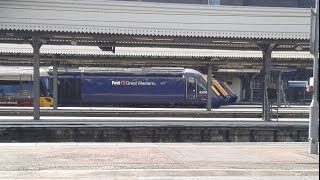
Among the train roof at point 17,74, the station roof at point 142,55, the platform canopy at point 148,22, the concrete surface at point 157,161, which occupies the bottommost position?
the concrete surface at point 157,161

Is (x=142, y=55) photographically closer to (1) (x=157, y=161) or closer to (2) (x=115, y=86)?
(2) (x=115, y=86)

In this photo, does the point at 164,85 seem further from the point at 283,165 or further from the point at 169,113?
the point at 283,165

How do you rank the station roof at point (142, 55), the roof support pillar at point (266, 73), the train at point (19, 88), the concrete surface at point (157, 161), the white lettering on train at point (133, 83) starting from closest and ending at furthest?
1. the concrete surface at point (157, 161)
2. the roof support pillar at point (266, 73)
3. the station roof at point (142, 55)
4. the train at point (19, 88)
5. the white lettering on train at point (133, 83)

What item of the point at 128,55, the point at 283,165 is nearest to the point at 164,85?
the point at 128,55

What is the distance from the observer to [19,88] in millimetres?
35969

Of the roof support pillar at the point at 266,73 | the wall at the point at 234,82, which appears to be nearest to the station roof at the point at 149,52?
the roof support pillar at the point at 266,73

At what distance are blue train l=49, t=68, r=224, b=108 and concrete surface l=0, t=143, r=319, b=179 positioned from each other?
23.0m

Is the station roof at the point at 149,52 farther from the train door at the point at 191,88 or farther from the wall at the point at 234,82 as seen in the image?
the wall at the point at 234,82

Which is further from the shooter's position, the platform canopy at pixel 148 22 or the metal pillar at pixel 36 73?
the metal pillar at pixel 36 73

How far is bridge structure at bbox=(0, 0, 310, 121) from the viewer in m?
16.3

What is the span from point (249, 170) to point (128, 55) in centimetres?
1671

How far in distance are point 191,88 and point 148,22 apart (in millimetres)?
20275

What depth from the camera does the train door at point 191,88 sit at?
36938mm

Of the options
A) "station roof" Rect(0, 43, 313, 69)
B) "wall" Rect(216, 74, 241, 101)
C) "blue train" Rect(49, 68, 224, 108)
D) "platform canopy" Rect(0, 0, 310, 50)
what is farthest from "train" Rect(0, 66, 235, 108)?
"wall" Rect(216, 74, 241, 101)
